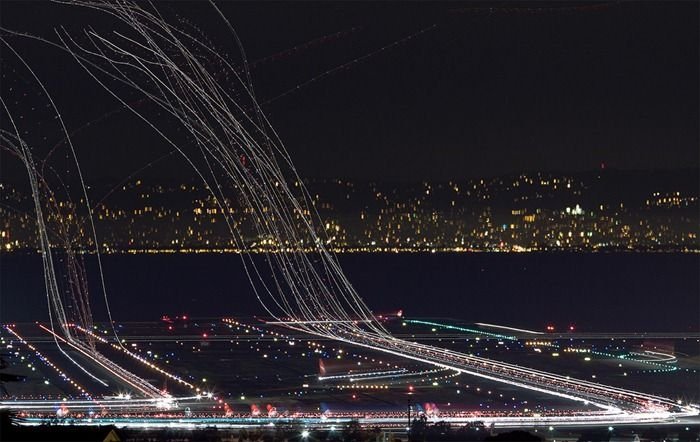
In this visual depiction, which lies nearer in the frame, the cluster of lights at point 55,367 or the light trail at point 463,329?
the cluster of lights at point 55,367

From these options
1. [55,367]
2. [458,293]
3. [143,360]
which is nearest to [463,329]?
[143,360]

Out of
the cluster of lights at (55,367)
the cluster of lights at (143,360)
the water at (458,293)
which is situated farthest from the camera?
the water at (458,293)

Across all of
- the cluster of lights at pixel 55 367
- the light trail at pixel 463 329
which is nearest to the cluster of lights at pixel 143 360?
the cluster of lights at pixel 55 367

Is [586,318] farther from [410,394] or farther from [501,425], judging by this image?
[501,425]

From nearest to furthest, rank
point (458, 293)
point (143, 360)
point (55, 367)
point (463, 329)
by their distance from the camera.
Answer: point (55, 367) < point (143, 360) < point (463, 329) < point (458, 293)

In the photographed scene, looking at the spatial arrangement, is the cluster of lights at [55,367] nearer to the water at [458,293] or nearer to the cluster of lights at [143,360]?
the cluster of lights at [143,360]

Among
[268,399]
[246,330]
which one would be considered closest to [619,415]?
[268,399]

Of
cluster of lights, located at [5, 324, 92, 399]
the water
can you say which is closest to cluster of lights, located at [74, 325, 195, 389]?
cluster of lights, located at [5, 324, 92, 399]

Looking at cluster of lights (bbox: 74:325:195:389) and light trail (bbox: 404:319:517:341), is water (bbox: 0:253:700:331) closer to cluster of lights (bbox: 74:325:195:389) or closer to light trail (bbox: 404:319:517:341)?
light trail (bbox: 404:319:517:341)

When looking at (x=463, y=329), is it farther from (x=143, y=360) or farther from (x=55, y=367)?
(x=55, y=367)
